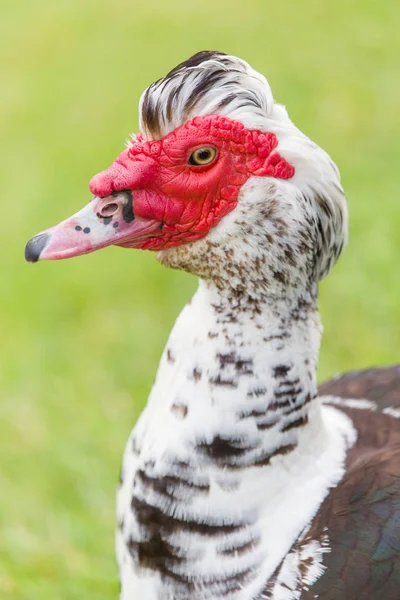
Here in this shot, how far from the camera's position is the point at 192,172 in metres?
2.21

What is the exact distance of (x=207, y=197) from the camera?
2.20 metres

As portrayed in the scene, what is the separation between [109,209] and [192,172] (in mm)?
213

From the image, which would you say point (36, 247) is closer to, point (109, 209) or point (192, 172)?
point (109, 209)

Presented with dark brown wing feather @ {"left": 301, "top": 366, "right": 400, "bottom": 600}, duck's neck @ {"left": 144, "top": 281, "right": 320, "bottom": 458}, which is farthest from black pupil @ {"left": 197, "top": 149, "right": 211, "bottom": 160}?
dark brown wing feather @ {"left": 301, "top": 366, "right": 400, "bottom": 600}

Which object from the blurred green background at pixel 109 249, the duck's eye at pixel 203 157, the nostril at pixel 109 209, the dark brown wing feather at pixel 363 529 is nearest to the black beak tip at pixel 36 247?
the nostril at pixel 109 209

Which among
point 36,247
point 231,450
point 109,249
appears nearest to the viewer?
point 36,247

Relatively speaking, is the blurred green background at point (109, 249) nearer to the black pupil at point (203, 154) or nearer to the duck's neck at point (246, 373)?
the duck's neck at point (246, 373)

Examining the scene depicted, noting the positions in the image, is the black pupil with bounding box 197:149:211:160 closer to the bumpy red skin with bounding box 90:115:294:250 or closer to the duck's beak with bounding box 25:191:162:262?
the bumpy red skin with bounding box 90:115:294:250

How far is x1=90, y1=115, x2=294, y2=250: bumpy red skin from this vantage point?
2156 mm

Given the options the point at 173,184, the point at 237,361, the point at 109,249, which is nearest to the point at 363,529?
the point at 237,361

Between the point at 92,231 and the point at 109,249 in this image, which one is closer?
the point at 92,231

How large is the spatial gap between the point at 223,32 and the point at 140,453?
217 inches

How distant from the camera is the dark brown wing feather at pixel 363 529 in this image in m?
2.16

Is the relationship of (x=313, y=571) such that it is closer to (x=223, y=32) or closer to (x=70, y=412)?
(x=70, y=412)
